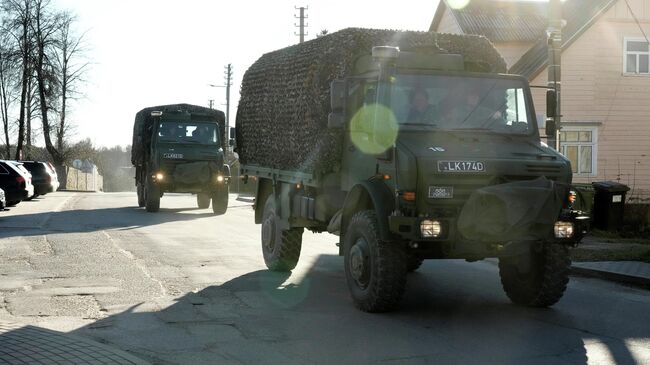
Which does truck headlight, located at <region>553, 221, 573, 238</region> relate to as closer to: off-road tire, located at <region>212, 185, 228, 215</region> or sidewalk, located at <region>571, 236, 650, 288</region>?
sidewalk, located at <region>571, 236, 650, 288</region>

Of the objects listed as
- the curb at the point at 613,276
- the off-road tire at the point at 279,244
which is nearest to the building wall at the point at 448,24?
the curb at the point at 613,276

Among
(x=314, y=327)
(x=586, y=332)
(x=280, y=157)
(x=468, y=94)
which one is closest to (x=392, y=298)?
(x=314, y=327)

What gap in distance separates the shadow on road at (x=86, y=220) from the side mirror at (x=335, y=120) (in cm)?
969

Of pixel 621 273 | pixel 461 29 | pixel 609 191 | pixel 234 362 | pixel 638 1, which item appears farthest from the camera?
pixel 461 29

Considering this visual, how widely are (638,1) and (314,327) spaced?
74.4 ft

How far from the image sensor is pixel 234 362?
230 inches

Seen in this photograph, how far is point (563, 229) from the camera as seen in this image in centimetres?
750

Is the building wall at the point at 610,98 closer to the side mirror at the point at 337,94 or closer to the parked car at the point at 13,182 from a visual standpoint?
the parked car at the point at 13,182

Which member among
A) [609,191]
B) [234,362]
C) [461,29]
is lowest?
[234,362]

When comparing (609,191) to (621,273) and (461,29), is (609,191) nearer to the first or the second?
(621,273)

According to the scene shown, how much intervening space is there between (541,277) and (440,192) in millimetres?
1524

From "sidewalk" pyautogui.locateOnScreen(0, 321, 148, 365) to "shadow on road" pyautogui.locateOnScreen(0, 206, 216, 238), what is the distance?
10.0 meters

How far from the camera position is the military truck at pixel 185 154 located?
22969 mm

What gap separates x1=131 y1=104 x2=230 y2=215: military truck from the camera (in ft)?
75.4
